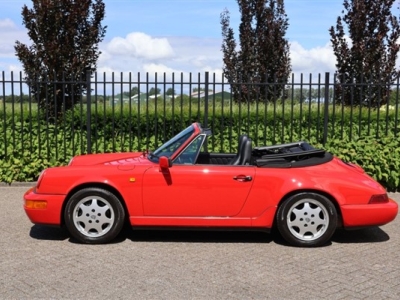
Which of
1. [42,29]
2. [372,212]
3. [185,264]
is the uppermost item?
[42,29]

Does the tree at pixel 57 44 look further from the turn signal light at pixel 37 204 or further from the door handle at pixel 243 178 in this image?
the door handle at pixel 243 178

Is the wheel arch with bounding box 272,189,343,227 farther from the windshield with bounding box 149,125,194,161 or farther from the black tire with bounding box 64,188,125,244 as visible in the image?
the black tire with bounding box 64,188,125,244

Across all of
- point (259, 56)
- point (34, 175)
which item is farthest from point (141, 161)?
point (259, 56)

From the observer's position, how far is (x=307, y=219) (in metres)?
5.45

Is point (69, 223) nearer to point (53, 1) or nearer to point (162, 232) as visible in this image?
point (162, 232)

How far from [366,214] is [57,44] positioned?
8370mm

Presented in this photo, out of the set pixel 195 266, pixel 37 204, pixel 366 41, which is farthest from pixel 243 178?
pixel 366 41

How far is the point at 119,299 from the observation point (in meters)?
4.00

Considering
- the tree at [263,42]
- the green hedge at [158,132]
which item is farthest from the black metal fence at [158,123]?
the tree at [263,42]

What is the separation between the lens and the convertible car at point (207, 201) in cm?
543

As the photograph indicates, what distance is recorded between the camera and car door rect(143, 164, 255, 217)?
5.43m

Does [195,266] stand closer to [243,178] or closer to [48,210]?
[243,178]

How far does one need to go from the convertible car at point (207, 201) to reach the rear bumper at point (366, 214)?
11 mm

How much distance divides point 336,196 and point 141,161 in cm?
216
